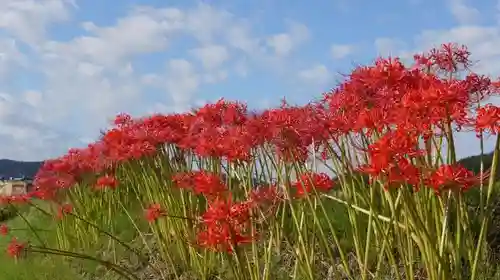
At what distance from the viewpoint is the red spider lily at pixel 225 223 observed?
3.65 meters

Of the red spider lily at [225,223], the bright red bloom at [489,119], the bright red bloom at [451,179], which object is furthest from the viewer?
the red spider lily at [225,223]

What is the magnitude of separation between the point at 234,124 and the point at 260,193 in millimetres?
1333

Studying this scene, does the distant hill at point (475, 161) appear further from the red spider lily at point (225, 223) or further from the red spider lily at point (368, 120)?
the red spider lily at point (225, 223)

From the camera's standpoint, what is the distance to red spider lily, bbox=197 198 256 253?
3.65 m

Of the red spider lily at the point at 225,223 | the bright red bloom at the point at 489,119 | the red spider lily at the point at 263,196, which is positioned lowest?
the red spider lily at the point at 225,223

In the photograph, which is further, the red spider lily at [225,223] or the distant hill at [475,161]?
the distant hill at [475,161]

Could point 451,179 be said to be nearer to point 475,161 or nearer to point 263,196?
point 263,196

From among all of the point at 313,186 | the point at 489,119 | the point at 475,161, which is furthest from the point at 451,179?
the point at 475,161

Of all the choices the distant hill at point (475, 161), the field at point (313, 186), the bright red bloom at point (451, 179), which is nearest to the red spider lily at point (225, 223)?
the field at point (313, 186)

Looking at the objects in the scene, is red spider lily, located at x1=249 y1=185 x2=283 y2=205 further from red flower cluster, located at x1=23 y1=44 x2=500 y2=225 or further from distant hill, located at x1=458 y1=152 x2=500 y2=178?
distant hill, located at x1=458 y1=152 x2=500 y2=178

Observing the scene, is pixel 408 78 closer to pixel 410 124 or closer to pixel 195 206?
pixel 410 124

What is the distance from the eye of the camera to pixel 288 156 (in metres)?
4.36

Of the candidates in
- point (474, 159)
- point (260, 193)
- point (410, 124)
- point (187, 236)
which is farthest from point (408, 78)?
point (474, 159)

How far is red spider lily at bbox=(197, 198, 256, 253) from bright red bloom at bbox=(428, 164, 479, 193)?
929 mm
